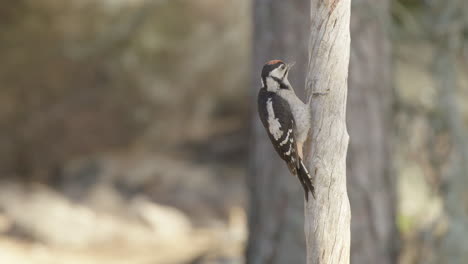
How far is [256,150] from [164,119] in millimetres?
4388

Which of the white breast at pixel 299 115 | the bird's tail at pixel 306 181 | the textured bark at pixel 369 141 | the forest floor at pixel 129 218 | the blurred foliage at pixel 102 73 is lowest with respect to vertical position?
the bird's tail at pixel 306 181

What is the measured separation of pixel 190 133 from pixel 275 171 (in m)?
4.79

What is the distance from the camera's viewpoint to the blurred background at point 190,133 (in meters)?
3.48

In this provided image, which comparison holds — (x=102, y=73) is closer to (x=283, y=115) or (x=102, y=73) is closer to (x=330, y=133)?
(x=283, y=115)

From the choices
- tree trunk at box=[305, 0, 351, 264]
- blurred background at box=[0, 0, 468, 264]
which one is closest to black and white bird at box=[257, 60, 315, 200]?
tree trunk at box=[305, 0, 351, 264]

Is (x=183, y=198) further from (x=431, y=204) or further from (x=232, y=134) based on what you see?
(x=431, y=204)

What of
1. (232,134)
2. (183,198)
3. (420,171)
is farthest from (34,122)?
(420,171)

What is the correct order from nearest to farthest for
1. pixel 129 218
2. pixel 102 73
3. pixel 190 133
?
pixel 129 218
pixel 102 73
pixel 190 133

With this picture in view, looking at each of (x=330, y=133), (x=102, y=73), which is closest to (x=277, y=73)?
(x=330, y=133)

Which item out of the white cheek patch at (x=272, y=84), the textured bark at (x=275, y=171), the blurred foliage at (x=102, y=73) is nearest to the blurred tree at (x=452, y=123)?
the textured bark at (x=275, y=171)

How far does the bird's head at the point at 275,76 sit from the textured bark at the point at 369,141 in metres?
1.32

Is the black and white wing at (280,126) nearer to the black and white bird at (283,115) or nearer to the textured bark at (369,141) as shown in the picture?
the black and white bird at (283,115)

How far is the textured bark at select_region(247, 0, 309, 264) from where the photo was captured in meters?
3.34

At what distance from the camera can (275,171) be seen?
3447mm
